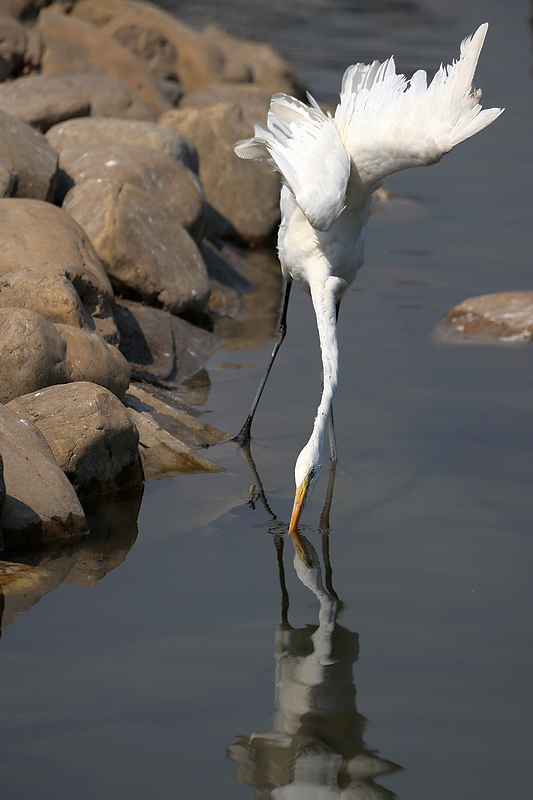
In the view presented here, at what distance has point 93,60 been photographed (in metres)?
13.8

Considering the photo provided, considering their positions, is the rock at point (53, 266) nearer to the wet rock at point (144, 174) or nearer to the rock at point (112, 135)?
the wet rock at point (144, 174)

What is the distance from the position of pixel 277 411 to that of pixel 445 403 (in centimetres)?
133

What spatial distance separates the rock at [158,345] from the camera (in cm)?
791

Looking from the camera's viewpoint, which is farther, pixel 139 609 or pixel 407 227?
pixel 407 227

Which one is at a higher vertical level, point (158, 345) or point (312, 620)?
point (312, 620)

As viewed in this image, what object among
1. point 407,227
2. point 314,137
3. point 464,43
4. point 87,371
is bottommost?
point 407,227

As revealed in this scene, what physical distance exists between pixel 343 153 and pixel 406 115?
0.48 m

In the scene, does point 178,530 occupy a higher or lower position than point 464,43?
lower

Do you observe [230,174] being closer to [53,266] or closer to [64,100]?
[64,100]

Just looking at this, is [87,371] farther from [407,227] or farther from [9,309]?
[407,227]

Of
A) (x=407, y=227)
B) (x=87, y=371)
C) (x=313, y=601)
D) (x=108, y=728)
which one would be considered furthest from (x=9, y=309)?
(x=407, y=227)

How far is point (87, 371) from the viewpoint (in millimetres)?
5941

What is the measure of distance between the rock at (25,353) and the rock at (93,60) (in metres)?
8.62

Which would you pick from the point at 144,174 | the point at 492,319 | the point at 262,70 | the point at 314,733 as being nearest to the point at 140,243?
the point at 144,174
